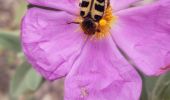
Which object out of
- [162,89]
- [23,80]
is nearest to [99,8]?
[162,89]

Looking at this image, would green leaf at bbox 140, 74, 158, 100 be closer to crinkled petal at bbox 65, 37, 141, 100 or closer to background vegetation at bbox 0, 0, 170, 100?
background vegetation at bbox 0, 0, 170, 100

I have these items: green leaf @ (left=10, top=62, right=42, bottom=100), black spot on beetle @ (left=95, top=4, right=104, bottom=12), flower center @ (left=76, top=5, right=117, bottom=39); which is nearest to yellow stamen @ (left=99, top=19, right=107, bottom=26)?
flower center @ (left=76, top=5, right=117, bottom=39)

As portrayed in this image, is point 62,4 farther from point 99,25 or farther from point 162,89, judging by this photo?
point 162,89

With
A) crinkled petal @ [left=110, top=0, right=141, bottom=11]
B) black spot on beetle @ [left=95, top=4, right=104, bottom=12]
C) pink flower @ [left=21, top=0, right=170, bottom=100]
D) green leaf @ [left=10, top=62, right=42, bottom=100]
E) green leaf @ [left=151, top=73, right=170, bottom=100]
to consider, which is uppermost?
black spot on beetle @ [left=95, top=4, right=104, bottom=12]

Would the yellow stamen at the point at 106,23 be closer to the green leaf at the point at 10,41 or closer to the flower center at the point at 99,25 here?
the flower center at the point at 99,25

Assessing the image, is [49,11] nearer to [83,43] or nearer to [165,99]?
[83,43]

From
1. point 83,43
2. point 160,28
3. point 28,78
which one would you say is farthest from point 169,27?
point 28,78

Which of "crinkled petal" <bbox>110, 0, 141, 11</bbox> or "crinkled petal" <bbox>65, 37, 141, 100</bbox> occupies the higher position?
"crinkled petal" <bbox>110, 0, 141, 11</bbox>

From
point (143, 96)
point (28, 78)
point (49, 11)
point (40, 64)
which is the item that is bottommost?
point (28, 78)
